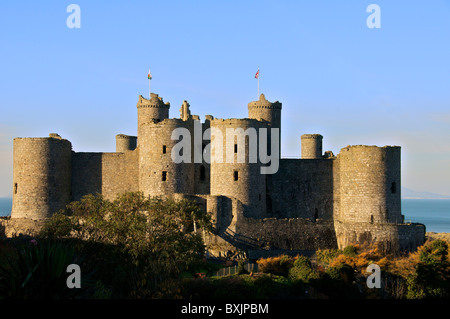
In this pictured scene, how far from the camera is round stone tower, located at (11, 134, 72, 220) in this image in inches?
1668

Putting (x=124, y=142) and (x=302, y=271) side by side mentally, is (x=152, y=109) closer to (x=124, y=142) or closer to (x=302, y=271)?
(x=124, y=142)

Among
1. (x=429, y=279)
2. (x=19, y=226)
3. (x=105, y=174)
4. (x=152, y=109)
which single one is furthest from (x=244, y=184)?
(x=19, y=226)

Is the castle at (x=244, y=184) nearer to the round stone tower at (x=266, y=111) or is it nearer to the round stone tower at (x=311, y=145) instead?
the round stone tower at (x=266, y=111)

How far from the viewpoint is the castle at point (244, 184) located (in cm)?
3812

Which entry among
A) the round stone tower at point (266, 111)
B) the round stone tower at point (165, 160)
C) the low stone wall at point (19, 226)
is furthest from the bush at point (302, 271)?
the low stone wall at point (19, 226)

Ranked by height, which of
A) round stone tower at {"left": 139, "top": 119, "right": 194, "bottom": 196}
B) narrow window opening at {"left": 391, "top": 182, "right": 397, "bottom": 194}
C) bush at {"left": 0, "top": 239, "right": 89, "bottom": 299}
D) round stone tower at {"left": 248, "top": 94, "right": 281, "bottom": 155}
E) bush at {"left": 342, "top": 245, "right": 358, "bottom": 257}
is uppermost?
round stone tower at {"left": 248, "top": 94, "right": 281, "bottom": 155}

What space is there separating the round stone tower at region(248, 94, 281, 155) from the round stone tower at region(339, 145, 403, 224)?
6434mm

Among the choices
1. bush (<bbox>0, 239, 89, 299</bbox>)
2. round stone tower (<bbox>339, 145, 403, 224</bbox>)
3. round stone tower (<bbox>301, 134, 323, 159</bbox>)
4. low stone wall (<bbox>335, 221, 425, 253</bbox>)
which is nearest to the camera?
bush (<bbox>0, 239, 89, 299</bbox>)

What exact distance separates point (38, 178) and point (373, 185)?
72.3 feet

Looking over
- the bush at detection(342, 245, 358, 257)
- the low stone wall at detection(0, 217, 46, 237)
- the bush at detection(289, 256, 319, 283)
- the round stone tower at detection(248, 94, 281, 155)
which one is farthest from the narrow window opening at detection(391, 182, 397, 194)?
the low stone wall at detection(0, 217, 46, 237)

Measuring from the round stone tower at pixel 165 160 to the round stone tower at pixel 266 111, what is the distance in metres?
5.49

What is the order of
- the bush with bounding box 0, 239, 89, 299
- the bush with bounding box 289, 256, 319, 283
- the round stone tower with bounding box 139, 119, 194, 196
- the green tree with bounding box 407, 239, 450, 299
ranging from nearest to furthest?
1. the bush with bounding box 0, 239, 89, 299
2. the green tree with bounding box 407, 239, 450, 299
3. the bush with bounding box 289, 256, 319, 283
4. the round stone tower with bounding box 139, 119, 194, 196

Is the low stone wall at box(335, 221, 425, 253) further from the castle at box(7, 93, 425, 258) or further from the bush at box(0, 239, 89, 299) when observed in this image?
the bush at box(0, 239, 89, 299)
